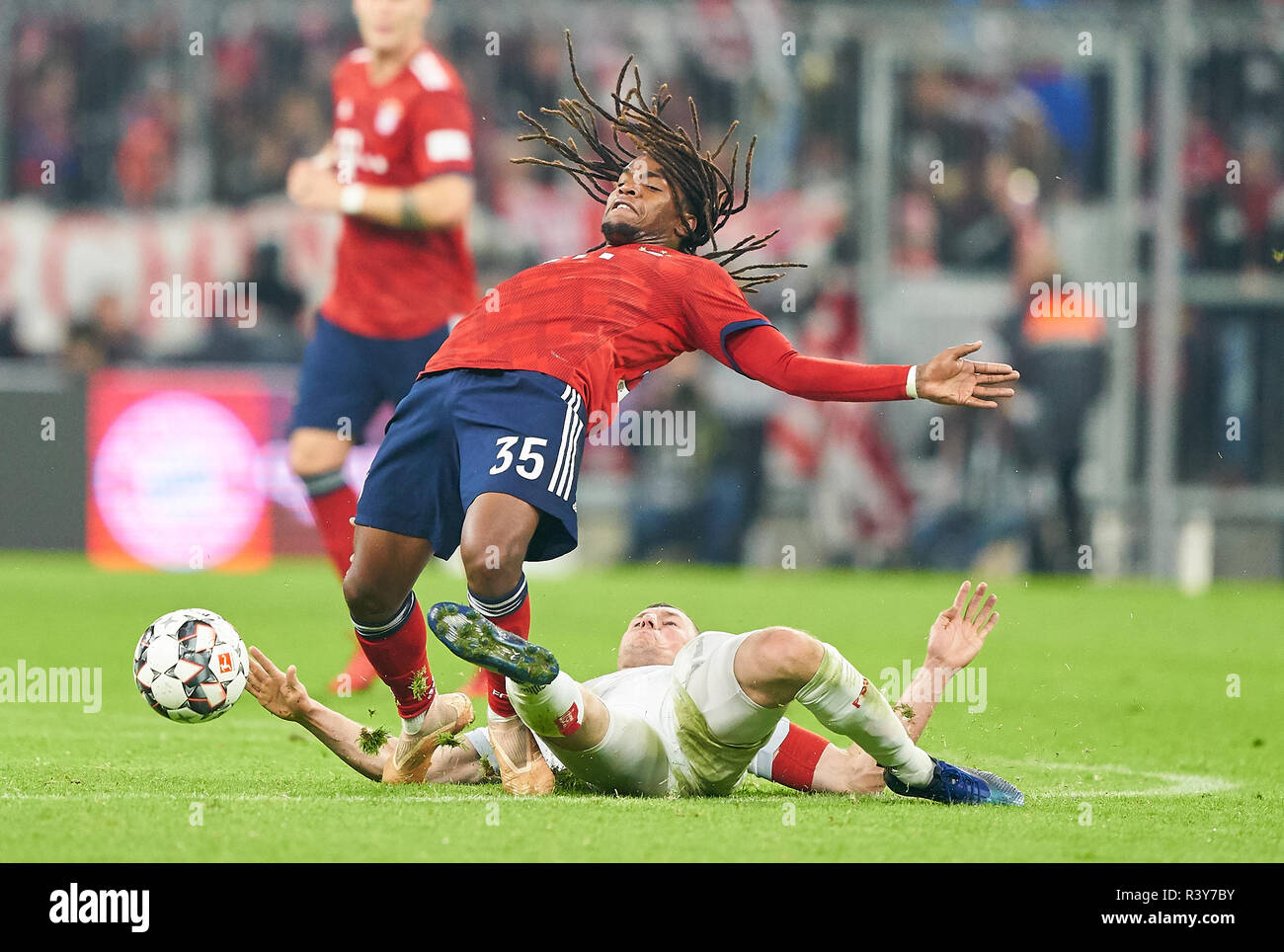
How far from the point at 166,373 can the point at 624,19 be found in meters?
5.01

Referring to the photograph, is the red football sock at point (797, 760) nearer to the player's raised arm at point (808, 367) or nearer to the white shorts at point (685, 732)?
the white shorts at point (685, 732)

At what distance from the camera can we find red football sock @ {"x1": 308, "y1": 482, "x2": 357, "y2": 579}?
24.7ft

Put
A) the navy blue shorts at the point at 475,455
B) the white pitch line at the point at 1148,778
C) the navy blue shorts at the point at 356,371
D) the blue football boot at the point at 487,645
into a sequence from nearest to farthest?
the blue football boot at the point at 487,645 → the navy blue shorts at the point at 475,455 → the white pitch line at the point at 1148,778 → the navy blue shorts at the point at 356,371

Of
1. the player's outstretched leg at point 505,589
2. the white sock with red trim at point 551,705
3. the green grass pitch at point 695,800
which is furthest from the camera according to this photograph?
the player's outstretched leg at point 505,589

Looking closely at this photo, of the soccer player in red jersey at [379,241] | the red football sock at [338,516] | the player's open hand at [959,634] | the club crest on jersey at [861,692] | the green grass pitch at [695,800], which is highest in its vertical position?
the soccer player in red jersey at [379,241]

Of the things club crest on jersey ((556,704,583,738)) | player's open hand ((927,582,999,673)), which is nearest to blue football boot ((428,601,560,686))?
club crest on jersey ((556,704,583,738))

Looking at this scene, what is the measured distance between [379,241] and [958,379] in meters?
3.94

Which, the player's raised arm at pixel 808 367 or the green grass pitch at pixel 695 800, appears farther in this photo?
the player's raised arm at pixel 808 367

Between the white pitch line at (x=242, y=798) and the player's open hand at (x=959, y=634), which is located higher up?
the player's open hand at (x=959, y=634)

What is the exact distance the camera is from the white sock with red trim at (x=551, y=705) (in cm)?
442

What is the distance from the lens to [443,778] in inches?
201

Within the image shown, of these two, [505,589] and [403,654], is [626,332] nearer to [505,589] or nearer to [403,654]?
[505,589]

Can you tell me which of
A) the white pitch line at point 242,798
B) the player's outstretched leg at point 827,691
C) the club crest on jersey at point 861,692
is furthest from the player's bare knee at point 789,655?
the white pitch line at point 242,798

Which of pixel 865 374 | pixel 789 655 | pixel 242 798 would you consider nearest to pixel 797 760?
pixel 789 655
